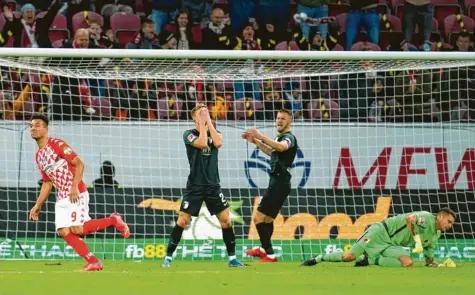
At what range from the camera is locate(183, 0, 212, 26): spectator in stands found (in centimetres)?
2010

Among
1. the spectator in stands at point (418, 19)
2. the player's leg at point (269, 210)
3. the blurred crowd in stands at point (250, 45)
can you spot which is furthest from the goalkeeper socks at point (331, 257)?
the spectator in stands at point (418, 19)

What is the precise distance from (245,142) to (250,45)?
334cm

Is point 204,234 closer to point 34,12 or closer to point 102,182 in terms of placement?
point 102,182

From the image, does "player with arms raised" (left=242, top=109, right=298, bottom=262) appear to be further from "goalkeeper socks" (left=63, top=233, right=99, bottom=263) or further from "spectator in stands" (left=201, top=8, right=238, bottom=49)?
"spectator in stands" (left=201, top=8, right=238, bottom=49)

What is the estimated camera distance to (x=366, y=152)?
632 inches

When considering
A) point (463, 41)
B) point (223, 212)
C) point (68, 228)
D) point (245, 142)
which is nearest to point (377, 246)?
point (223, 212)

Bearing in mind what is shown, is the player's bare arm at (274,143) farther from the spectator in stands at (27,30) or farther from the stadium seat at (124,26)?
the stadium seat at (124,26)

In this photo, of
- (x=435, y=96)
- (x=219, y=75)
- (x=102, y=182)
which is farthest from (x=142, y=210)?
(x=435, y=96)

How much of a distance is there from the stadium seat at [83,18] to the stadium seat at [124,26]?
305 millimetres

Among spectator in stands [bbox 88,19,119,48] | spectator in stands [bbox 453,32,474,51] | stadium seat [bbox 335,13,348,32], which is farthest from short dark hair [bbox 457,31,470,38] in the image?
spectator in stands [bbox 88,19,119,48]

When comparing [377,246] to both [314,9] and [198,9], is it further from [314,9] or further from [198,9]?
[198,9]

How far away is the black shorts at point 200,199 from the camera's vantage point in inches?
485

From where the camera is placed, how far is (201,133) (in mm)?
12102

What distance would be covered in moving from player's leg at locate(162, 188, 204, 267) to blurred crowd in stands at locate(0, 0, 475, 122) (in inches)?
138
